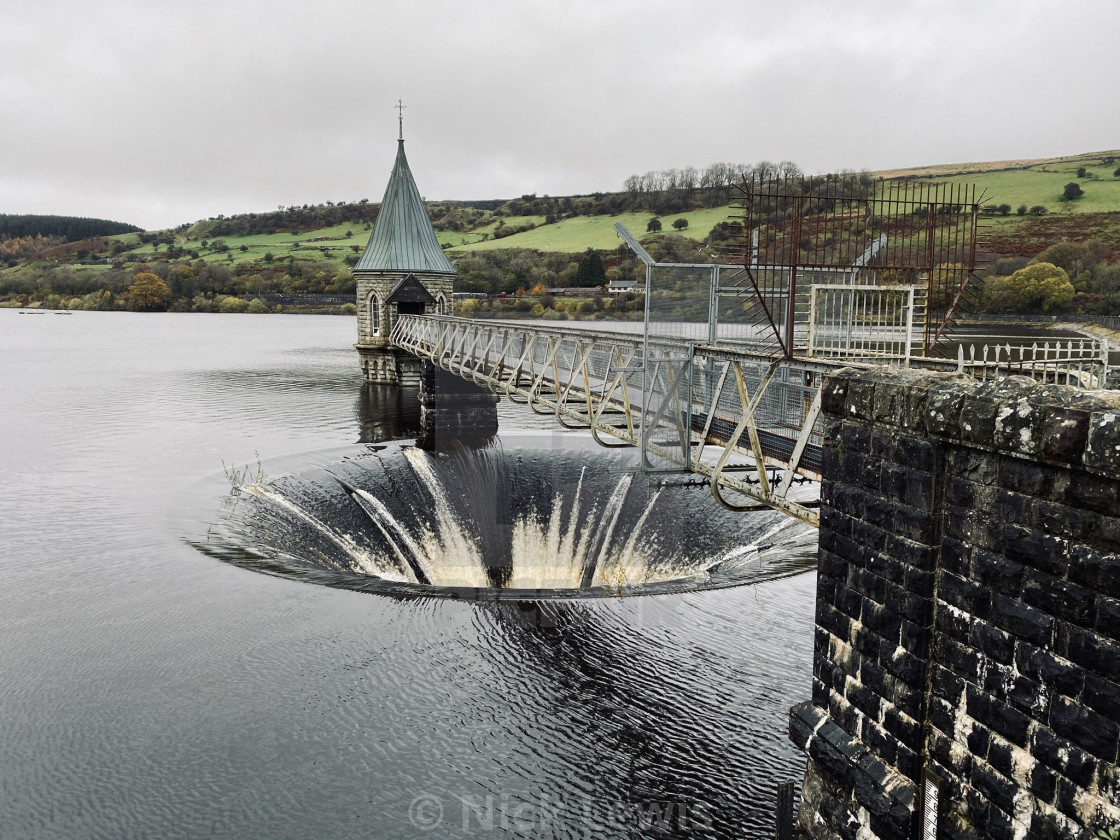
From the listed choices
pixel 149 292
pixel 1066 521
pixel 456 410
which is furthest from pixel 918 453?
pixel 149 292

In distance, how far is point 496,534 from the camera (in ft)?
62.5

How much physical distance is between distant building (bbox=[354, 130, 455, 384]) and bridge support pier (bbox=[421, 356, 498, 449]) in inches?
375

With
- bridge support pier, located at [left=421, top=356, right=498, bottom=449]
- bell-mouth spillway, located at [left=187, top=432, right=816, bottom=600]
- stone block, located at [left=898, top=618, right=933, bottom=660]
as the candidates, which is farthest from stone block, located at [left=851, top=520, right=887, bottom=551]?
bridge support pier, located at [left=421, top=356, right=498, bottom=449]

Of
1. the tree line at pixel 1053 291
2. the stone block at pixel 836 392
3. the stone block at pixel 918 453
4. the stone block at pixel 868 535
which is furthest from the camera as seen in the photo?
the tree line at pixel 1053 291

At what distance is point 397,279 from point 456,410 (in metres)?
11.7

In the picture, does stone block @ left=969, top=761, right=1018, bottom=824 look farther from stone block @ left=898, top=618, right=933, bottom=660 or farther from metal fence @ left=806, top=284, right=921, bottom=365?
metal fence @ left=806, top=284, right=921, bottom=365

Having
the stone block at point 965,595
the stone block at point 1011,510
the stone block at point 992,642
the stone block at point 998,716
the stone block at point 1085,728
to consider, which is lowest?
the stone block at point 998,716

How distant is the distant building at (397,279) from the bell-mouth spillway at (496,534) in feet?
55.7

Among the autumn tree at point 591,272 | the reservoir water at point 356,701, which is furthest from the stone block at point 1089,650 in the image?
the autumn tree at point 591,272

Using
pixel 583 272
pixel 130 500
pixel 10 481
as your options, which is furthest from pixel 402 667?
pixel 583 272

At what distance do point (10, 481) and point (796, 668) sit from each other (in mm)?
18477

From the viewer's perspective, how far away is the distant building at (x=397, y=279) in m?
38.8

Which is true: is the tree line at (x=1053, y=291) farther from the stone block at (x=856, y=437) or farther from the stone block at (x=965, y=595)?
the stone block at (x=965, y=595)

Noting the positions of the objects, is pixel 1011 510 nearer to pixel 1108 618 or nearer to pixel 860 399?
pixel 1108 618
